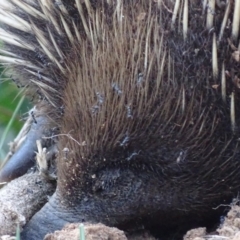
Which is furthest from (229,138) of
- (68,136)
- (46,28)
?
(46,28)

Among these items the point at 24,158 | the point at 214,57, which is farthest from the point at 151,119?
the point at 24,158

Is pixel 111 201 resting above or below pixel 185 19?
below

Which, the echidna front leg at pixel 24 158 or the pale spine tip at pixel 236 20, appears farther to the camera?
the echidna front leg at pixel 24 158

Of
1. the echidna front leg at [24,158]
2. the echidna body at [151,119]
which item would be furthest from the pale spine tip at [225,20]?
the echidna front leg at [24,158]

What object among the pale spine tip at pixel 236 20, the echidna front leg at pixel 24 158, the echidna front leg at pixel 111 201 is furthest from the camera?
the echidna front leg at pixel 24 158

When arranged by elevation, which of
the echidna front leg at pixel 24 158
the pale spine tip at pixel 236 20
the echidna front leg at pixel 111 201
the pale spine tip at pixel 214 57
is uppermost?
the pale spine tip at pixel 236 20

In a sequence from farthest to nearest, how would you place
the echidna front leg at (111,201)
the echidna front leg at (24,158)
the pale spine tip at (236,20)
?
the echidna front leg at (24,158) < the echidna front leg at (111,201) < the pale spine tip at (236,20)

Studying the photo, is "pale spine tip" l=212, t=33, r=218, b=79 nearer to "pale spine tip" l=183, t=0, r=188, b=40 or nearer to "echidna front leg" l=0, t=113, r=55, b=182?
"pale spine tip" l=183, t=0, r=188, b=40

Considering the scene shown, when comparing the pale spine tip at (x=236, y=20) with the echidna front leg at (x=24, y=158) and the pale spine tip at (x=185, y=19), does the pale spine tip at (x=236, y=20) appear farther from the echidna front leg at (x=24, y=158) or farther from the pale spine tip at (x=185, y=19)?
the echidna front leg at (x=24, y=158)

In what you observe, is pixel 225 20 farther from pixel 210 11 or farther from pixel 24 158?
pixel 24 158

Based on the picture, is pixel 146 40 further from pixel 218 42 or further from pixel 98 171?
pixel 98 171
